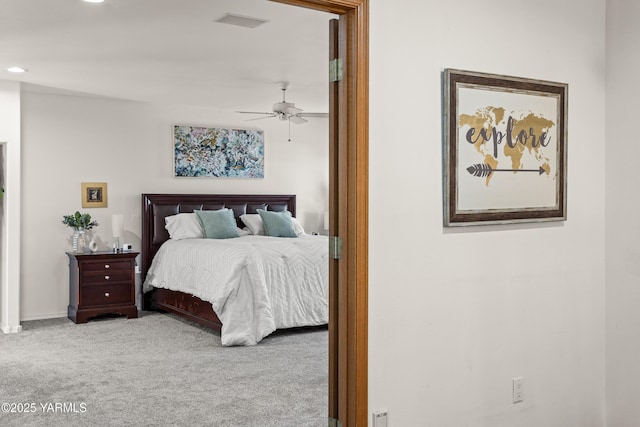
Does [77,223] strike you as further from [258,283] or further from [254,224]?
[258,283]

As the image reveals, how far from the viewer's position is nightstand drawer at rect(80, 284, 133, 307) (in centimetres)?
683

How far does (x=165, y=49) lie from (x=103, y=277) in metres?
2.90

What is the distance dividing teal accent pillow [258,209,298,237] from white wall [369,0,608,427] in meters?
4.66

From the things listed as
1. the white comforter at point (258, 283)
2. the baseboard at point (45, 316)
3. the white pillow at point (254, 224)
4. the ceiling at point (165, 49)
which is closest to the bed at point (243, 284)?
the white comforter at point (258, 283)

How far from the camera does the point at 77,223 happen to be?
7.09 metres

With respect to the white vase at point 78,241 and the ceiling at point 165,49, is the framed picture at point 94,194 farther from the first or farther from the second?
the ceiling at point 165,49

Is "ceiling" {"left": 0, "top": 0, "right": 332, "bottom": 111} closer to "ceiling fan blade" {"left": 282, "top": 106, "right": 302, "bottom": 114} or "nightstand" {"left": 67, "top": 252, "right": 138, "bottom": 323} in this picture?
"ceiling fan blade" {"left": 282, "top": 106, "right": 302, "bottom": 114}

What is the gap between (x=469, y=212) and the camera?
10.0 feet

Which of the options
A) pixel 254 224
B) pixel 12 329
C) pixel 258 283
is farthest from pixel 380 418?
pixel 254 224

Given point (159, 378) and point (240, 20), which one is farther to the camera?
point (159, 378)

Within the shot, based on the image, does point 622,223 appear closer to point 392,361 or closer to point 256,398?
point 392,361

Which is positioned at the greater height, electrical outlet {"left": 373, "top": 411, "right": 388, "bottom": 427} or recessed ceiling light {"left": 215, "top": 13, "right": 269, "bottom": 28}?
recessed ceiling light {"left": 215, "top": 13, "right": 269, "bottom": 28}

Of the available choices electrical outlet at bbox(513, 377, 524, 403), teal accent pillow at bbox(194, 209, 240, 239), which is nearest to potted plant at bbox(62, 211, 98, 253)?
teal accent pillow at bbox(194, 209, 240, 239)

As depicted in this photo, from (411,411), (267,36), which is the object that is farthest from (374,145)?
(267,36)
